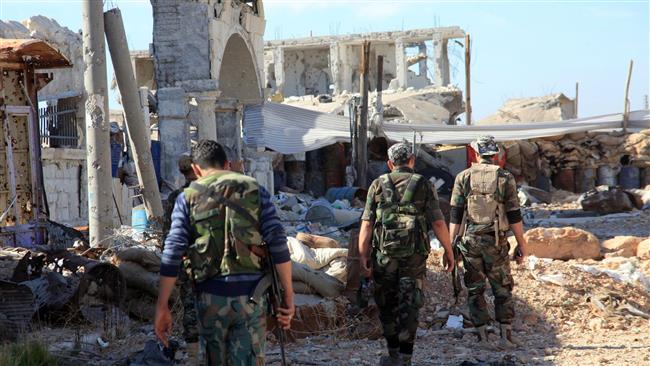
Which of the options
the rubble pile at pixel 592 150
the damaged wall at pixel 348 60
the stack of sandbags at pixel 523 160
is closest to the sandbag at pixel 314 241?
the stack of sandbags at pixel 523 160

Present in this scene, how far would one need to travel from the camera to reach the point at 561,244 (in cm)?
1062

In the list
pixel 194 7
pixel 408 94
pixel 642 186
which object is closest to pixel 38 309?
pixel 194 7

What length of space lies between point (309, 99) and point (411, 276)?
94.8 ft

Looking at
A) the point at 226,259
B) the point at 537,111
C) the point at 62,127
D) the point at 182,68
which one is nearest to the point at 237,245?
the point at 226,259

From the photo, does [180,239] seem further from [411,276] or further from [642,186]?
[642,186]

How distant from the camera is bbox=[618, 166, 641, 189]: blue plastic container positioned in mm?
25219

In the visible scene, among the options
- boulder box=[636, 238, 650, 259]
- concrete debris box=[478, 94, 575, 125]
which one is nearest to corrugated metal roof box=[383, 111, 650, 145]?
boulder box=[636, 238, 650, 259]

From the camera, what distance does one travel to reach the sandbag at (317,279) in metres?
7.76

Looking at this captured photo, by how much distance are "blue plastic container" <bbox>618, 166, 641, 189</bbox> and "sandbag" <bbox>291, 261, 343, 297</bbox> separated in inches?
751

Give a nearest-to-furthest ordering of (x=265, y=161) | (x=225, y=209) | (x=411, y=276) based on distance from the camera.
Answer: (x=225, y=209), (x=411, y=276), (x=265, y=161)

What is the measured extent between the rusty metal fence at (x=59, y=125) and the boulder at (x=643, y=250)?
9.93 metres

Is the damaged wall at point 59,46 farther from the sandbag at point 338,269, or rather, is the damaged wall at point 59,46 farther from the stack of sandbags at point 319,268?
the sandbag at point 338,269

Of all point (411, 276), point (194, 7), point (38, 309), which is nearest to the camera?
point (411, 276)

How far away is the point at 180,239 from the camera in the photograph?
4.20m
